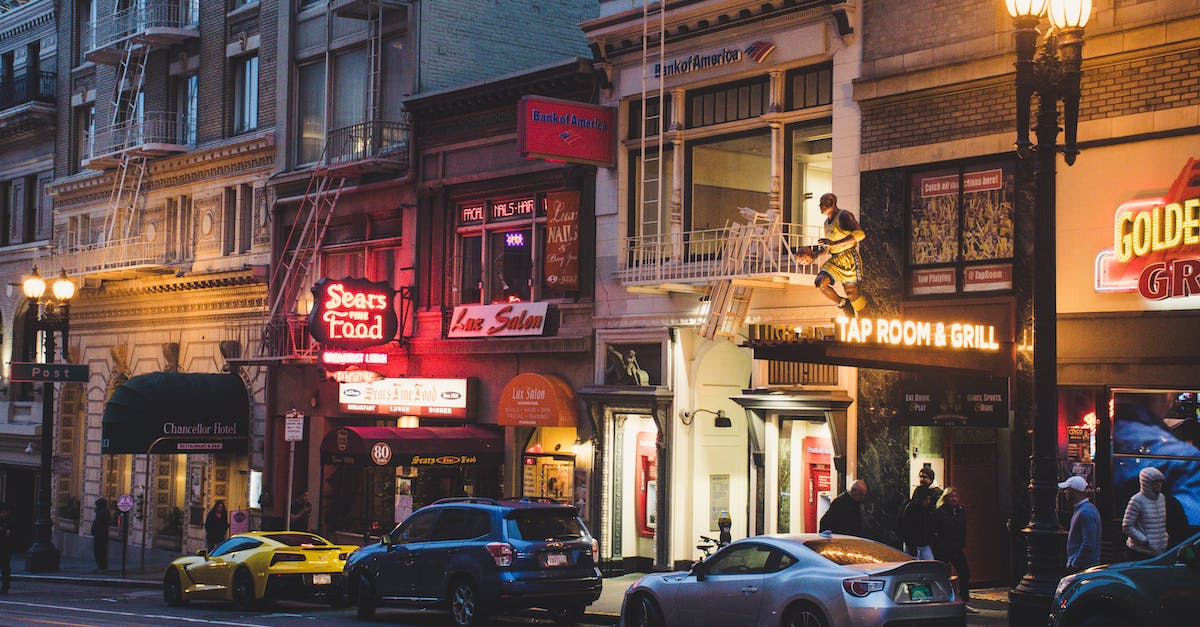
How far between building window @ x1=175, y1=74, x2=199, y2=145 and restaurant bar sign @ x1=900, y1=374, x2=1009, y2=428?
2540cm

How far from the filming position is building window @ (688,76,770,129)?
990 inches

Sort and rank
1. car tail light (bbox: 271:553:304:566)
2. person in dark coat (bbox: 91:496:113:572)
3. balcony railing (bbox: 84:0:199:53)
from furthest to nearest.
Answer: balcony railing (bbox: 84:0:199:53), person in dark coat (bbox: 91:496:113:572), car tail light (bbox: 271:553:304:566)

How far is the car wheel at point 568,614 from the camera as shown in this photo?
20375 millimetres

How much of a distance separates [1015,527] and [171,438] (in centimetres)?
2256

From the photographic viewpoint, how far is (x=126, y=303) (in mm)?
42281

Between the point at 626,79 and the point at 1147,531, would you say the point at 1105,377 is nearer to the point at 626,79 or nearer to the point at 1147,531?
the point at 1147,531

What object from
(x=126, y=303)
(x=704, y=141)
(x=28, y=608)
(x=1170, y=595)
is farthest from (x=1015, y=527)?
(x=126, y=303)

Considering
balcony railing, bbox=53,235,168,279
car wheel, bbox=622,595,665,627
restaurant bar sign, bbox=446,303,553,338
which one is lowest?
car wheel, bbox=622,595,665,627

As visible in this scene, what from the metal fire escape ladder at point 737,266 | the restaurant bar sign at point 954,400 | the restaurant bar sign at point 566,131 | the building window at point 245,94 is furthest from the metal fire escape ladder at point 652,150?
the building window at point 245,94

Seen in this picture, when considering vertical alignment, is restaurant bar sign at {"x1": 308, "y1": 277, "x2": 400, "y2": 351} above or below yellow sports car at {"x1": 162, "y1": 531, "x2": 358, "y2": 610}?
above

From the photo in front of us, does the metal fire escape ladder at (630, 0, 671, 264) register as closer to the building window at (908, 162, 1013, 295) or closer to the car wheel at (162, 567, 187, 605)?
the building window at (908, 162, 1013, 295)

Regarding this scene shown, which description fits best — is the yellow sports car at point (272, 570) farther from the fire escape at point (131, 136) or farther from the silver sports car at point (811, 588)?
the fire escape at point (131, 136)

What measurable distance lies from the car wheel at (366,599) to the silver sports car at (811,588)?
20.5 ft

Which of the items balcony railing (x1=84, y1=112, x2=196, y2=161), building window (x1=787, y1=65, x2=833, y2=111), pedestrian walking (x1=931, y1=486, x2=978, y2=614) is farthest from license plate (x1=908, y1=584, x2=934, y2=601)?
balcony railing (x1=84, y1=112, x2=196, y2=161)
